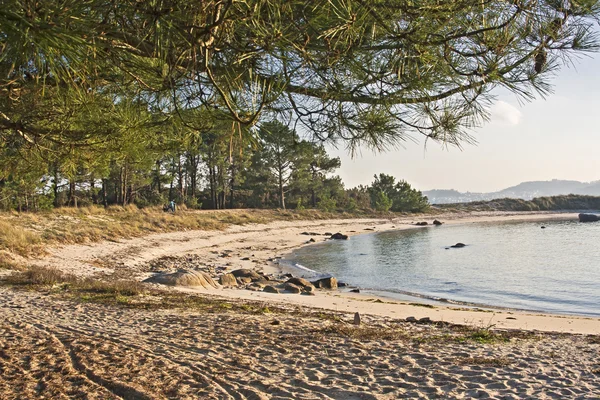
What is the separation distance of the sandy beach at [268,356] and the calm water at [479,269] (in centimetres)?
543

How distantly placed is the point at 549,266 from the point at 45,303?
19100 mm

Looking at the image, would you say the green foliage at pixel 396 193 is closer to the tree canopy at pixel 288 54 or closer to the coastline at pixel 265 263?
the coastline at pixel 265 263

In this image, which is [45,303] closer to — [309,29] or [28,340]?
[28,340]

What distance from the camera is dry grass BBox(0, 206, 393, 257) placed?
1387 centimetres

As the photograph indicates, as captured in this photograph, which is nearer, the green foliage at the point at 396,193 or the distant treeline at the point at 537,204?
the green foliage at the point at 396,193

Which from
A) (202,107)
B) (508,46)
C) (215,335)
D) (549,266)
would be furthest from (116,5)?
(549,266)

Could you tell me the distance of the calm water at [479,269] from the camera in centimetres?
1387

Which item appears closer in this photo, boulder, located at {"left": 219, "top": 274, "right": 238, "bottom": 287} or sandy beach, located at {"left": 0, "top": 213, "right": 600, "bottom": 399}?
sandy beach, located at {"left": 0, "top": 213, "right": 600, "bottom": 399}

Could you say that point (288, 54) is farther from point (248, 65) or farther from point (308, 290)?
point (308, 290)

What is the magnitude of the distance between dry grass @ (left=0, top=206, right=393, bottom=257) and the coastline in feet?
1.88

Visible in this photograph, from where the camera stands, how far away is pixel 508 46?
12.0 feet

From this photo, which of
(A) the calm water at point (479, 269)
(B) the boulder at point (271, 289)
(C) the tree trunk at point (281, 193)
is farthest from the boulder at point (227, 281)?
(C) the tree trunk at point (281, 193)

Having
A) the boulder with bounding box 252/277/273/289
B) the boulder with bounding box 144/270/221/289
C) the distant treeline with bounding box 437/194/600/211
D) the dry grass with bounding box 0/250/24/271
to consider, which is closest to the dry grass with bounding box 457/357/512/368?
the boulder with bounding box 144/270/221/289

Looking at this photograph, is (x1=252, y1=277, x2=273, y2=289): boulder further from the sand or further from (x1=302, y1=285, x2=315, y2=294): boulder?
the sand
